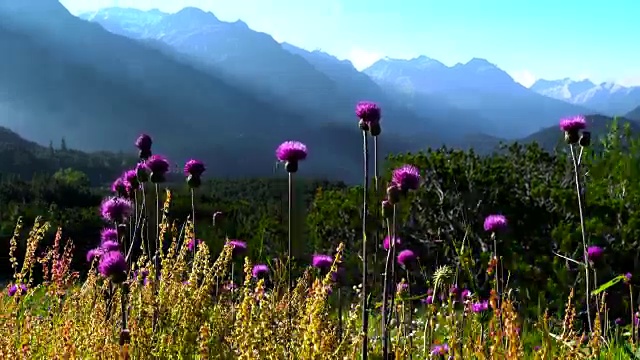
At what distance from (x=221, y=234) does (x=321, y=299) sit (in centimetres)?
791

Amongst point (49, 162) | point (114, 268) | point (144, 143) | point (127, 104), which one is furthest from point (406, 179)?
point (127, 104)

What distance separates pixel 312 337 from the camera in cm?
172

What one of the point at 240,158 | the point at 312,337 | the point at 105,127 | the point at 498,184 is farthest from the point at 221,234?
the point at 105,127

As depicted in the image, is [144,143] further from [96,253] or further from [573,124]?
[573,124]

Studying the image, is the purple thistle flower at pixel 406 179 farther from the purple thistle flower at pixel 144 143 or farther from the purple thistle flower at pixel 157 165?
the purple thistle flower at pixel 144 143

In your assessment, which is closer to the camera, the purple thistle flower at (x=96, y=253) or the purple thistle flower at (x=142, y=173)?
the purple thistle flower at (x=96, y=253)

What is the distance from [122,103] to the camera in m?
136

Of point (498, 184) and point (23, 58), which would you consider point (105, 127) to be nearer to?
point (23, 58)

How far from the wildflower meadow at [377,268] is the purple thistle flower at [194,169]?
13 mm

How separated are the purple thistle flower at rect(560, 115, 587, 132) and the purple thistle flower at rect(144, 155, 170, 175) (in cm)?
243

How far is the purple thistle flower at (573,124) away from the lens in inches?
164

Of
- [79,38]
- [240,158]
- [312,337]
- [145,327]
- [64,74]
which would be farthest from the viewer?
[79,38]

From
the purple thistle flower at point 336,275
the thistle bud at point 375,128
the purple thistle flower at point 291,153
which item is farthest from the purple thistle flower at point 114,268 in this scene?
the purple thistle flower at point 336,275

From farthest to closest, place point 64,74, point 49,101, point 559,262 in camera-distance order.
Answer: point 64,74
point 49,101
point 559,262
